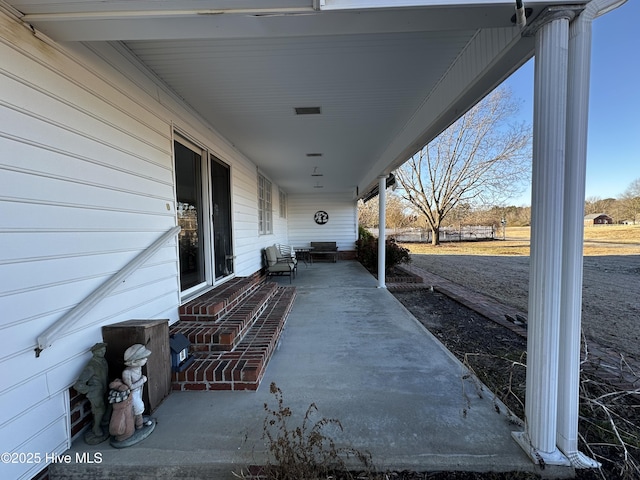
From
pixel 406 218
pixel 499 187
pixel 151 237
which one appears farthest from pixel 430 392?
pixel 406 218

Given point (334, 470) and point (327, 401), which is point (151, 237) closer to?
point (327, 401)

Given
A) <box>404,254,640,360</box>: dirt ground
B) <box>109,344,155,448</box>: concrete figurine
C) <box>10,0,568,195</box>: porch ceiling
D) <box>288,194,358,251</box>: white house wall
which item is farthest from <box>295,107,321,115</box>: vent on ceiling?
<box>288,194,358,251</box>: white house wall

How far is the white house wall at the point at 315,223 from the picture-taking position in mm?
10766

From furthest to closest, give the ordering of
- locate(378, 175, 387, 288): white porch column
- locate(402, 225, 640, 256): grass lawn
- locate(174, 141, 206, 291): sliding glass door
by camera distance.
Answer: locate(402, 225, 640, 256): grass lawn
locate(378, 175, 387, 288): white porch column
locate(174, 141, 206, 291): sliding glass door

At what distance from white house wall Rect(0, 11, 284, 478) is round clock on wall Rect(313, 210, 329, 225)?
8.46m

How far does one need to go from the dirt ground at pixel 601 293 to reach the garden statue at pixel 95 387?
4.73 metres

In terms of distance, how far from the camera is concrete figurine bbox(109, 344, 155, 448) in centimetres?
158

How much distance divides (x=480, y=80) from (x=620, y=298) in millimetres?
5938

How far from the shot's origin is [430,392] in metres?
2.08

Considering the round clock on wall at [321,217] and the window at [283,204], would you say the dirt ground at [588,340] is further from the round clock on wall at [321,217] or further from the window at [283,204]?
the window at [283,204]

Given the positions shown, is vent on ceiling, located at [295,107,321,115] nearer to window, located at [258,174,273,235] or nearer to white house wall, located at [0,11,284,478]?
white house wall, located at [0,11,284,478]

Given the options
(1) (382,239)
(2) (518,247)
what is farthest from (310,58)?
(2) (518,247)

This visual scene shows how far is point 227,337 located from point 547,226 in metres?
2.45

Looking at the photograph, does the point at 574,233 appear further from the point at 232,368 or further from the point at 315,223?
the point at 315,223
